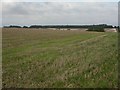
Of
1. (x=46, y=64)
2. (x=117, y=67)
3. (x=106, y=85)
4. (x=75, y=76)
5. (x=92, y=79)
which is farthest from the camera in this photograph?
(x=46, y=64)

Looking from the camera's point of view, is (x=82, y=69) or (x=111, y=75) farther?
(x=82, y=69)

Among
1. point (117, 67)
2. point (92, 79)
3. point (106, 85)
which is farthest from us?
point (117, 67)

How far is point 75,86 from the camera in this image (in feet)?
27.8

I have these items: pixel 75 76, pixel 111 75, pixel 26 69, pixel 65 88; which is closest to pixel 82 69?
pixel 75 76

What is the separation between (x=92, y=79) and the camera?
9.02 m

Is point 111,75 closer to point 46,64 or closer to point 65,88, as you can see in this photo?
point 65,88

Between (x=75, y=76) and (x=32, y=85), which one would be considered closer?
(x=32, y=85)

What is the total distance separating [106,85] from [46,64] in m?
5.42

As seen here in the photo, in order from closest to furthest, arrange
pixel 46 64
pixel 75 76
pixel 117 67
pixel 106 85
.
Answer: pixel 106 85 < pixel 75 76 < pixel 117 67 < pixel 46 64

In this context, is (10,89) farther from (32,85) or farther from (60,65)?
(60,65)

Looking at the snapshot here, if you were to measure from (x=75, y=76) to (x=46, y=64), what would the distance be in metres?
3.62

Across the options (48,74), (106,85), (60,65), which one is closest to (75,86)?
(106,85)

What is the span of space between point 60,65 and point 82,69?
191cm

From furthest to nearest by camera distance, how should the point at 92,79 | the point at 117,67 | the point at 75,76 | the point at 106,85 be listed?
the point at 117,67, the point at 75,76, the point at 92,79, the point at 106,85
